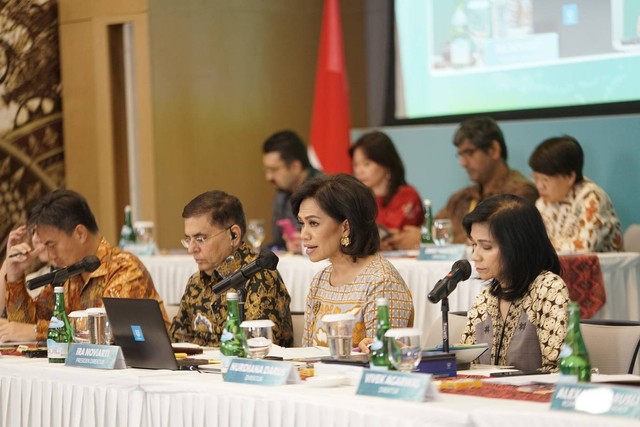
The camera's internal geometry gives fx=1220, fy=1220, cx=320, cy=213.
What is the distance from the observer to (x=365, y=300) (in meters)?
3.79

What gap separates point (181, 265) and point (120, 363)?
10.8 feet

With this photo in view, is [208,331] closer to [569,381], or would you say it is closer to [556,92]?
[569,381]

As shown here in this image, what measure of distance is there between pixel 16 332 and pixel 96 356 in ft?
3.65

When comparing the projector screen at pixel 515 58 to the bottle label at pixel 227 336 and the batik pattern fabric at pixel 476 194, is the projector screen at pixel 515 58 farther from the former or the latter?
Answer: the bottle label at pixel 227 336

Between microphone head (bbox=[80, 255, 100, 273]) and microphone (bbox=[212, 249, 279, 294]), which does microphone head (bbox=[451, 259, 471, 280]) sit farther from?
microphone head (bbox=[80, 255, 100, 273])

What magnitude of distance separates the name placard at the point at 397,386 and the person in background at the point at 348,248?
1.04 meters

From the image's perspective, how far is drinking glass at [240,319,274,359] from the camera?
3.23m

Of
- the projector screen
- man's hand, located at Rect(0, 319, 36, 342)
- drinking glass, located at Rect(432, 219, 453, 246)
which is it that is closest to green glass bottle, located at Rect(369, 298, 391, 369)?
man's hand, located at Rect(0, 319, 36, 342)

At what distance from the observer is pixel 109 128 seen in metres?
8.29

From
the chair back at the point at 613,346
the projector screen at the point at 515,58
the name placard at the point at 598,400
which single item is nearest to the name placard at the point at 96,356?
the chair back at the point at 613,346

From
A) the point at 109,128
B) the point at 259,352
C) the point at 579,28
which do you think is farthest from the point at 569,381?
the point at 109,128

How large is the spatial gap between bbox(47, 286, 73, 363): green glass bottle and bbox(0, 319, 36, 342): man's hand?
2.70 ft

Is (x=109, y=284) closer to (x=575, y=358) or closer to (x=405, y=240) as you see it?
(x=575, y=358)

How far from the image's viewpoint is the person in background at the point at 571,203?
5.98 metres
